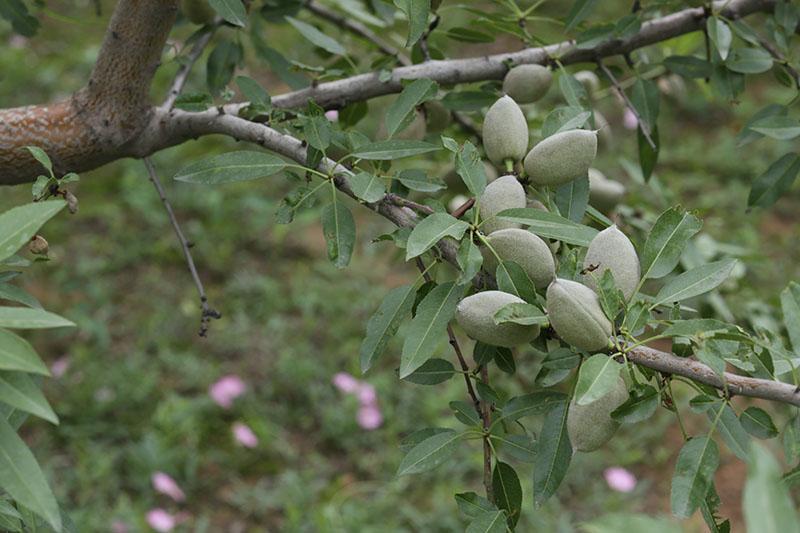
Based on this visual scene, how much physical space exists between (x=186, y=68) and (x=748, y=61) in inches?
23.9

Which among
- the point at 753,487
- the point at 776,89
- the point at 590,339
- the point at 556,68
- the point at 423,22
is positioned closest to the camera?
the point at 753,487

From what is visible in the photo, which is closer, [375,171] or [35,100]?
[375,171]

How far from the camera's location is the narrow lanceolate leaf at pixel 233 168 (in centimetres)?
74

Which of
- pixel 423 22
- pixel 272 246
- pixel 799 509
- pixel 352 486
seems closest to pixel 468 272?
pixel 423 22

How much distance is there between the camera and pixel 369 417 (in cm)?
199

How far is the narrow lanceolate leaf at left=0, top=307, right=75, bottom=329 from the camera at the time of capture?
0.49 meters

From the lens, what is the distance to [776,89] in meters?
3.23

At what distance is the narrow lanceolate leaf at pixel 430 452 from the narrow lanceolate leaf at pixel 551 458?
6 centimetres

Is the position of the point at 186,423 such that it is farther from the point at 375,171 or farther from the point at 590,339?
the point at 590,339

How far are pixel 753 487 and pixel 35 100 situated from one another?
9.44 feet

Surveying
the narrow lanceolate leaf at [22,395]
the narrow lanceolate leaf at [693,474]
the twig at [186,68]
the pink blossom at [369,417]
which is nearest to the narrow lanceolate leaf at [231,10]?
the twig at [186,68]

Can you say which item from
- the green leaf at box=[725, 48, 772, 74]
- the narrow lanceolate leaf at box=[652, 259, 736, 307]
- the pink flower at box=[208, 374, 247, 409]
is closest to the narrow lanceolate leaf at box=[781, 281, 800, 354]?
the narrow lanceolate leaf at box=[652, 259, 736, 307]

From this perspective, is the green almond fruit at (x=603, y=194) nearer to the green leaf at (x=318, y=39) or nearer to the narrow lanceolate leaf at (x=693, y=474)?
the green leaf at (x=318, y=39)

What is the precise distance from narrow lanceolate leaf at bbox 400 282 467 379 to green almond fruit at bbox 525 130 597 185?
0.12m
